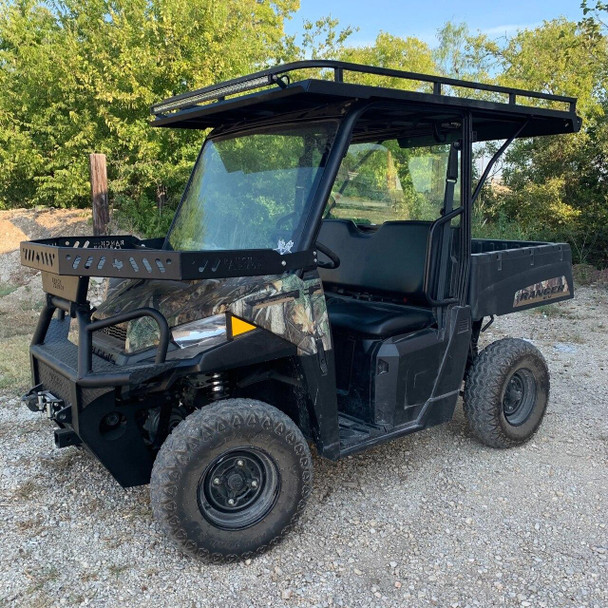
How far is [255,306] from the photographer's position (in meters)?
2.97

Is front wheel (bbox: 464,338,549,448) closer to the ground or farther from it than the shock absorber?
closer to the ground

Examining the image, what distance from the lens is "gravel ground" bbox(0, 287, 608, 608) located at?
2852 millimetres

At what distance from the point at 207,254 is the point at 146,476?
1.24m

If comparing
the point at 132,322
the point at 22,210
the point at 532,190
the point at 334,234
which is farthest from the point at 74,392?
the point at 22,210

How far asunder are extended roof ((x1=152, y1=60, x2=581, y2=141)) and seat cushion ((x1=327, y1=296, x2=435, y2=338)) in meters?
1.15

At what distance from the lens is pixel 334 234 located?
14.6 feet

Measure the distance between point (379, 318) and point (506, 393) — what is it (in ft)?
4.16

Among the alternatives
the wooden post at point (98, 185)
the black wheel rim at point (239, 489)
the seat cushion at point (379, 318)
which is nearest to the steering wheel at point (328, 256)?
the seat cushion at point (379, 318)

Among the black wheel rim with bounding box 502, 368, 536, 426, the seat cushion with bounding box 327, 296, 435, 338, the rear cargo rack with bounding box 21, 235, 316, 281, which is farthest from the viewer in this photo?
the black wheel rim with bounding box 502, 368, 536, 426

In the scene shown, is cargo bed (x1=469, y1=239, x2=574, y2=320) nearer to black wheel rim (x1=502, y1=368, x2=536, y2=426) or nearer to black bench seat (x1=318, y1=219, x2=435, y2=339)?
black bench seat (x1=318, y1=219, x2=435, y2=339)

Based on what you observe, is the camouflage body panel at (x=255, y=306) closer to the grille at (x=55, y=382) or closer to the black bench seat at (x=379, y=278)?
the grille at (x=55, y=382)

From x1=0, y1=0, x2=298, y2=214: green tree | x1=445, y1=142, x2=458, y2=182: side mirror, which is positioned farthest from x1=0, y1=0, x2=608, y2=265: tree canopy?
x1=445, y1=142, x2=458, y2=182: side mirror

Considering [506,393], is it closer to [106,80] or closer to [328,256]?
[328,256]

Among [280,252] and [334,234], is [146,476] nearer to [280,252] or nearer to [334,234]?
[280,252]
